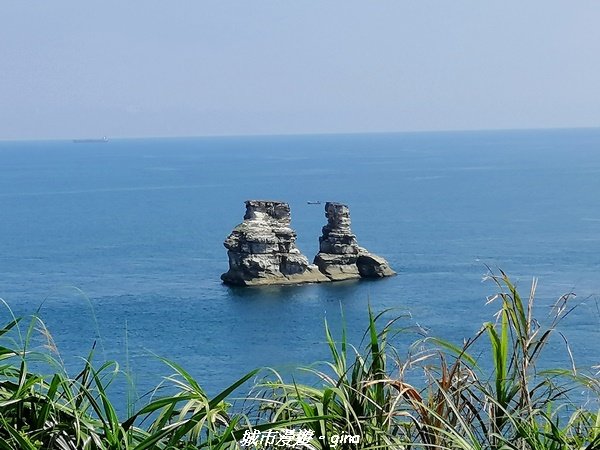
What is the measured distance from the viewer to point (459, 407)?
3979 millimetres

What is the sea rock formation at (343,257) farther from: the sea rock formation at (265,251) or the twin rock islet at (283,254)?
the sea rock formation at (265,251)

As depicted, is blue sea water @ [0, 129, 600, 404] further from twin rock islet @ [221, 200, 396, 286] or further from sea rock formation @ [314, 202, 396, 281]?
sea rock formation @ [314, 202, 396, 281]

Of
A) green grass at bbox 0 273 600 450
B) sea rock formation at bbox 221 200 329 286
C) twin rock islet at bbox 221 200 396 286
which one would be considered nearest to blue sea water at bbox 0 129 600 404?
sea rock formation at bbox 221 200 329 286

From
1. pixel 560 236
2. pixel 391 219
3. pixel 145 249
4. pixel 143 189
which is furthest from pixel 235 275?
pixel 143 189

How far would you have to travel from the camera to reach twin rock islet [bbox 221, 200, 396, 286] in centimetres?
6378

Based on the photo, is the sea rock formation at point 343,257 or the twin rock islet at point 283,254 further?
the sea rock formation at point 343,257

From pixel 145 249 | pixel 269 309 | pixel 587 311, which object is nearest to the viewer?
pixel 587 311

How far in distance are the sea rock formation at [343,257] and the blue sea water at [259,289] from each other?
1.74m

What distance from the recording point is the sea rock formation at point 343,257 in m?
66.4

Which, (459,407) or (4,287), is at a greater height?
(459,407)

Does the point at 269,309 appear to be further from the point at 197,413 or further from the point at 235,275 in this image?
the point at 197,413

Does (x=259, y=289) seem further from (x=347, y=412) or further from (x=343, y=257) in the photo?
(x=347, y=412)

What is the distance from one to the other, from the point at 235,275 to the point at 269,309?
24.3ft

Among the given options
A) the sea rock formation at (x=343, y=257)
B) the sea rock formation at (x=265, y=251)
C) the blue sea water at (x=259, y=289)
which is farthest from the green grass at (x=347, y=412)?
the sea rock formation at (x=343, y=257)
